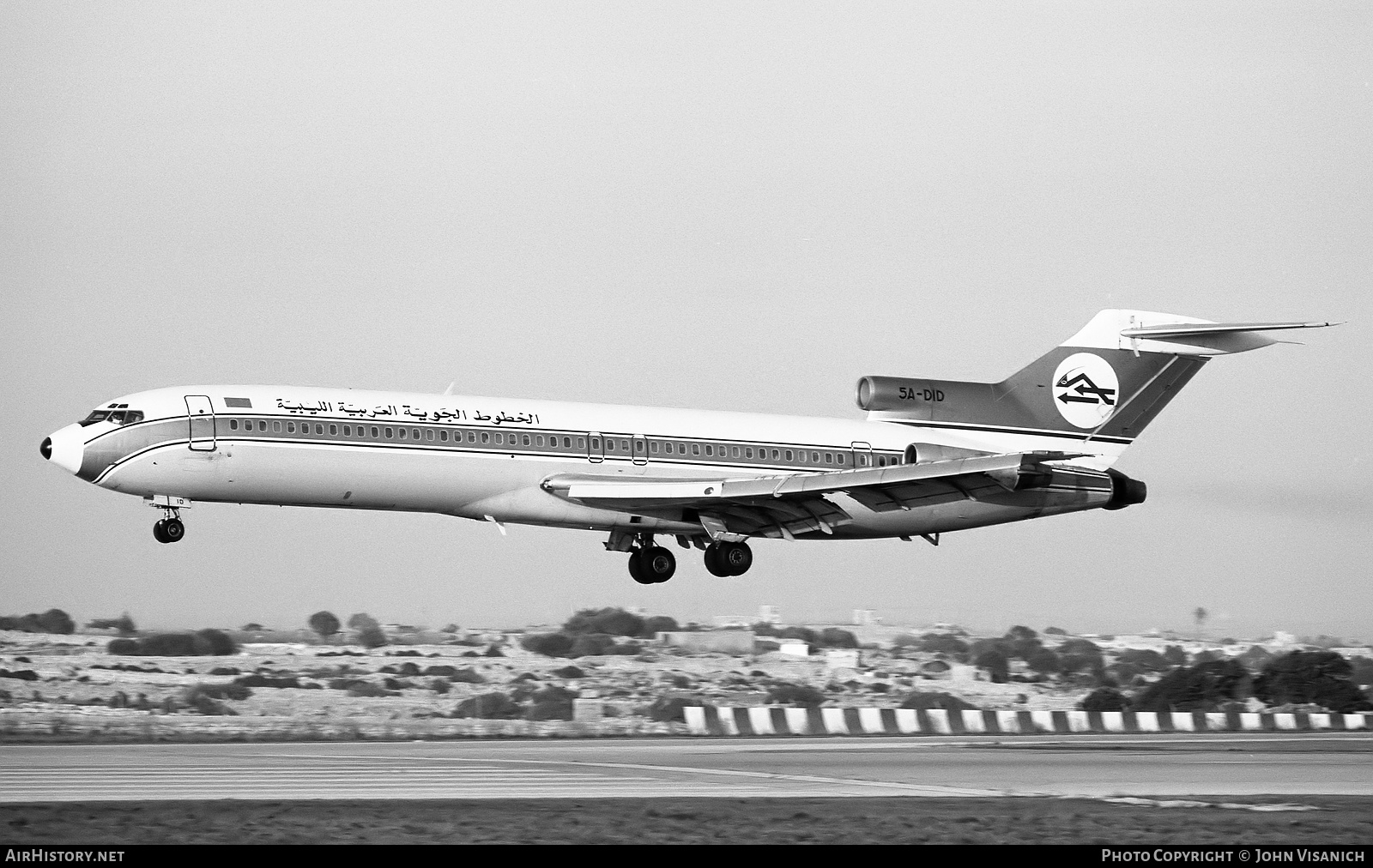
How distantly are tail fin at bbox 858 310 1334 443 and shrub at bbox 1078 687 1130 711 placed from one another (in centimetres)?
682

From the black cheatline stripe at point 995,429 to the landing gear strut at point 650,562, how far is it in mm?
6403

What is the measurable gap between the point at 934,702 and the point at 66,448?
20.9 metres

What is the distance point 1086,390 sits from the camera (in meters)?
46.8

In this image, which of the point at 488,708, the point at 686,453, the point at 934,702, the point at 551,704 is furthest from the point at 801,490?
the point at 488,708

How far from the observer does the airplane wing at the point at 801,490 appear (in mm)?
38938

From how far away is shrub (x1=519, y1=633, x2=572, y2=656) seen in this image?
44.3 meters

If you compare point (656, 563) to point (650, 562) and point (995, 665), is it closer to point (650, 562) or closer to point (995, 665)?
point (650, 562)

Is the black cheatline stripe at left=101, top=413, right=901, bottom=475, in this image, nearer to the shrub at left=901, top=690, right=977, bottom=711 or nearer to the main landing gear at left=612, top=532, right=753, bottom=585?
the main landing gear at left=612, top=532, right=753, bottom=585

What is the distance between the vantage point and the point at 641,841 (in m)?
20.3

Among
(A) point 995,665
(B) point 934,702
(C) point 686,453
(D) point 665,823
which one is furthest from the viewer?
(A) point 995,665

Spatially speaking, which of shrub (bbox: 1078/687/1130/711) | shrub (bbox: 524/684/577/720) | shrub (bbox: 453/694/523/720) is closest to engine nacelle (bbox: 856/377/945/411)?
shrub (bbox: 1078/687/1130/711)

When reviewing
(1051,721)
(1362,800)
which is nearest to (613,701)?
(1051,721)
